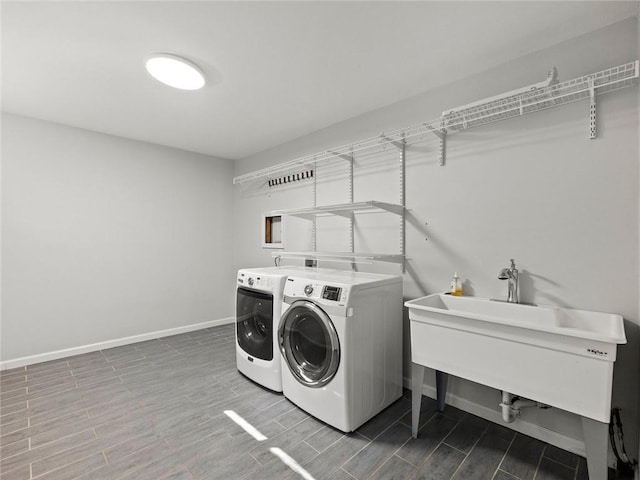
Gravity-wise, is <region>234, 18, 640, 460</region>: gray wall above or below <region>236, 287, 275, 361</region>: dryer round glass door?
above

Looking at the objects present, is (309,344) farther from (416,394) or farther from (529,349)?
(529,349)

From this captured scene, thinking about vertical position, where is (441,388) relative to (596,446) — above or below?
below

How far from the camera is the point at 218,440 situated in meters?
1.81

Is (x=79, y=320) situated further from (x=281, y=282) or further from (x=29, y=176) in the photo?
(x=281, y=282)

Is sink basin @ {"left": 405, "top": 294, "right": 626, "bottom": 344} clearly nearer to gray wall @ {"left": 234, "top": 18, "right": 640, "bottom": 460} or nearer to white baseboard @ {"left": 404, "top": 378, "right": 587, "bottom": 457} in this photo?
gray wall @ {"left": 234, "top": 18, "right": 640, "bottom": 460}

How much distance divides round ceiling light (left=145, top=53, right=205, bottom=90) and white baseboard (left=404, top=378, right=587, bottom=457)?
296 centimetres

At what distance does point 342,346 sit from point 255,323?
1.00 m

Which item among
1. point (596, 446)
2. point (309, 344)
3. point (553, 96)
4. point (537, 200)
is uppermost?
point (553, 96)

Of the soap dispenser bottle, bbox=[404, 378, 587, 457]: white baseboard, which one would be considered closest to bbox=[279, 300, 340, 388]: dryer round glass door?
the soap dispenser bottle

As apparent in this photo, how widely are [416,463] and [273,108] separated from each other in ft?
Answer: 9.26

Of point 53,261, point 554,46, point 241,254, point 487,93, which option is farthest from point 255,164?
point 554,46

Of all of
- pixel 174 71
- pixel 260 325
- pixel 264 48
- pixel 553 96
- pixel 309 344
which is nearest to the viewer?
pixel 553 96

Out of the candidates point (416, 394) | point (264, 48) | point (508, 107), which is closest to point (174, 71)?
point (264, 48)

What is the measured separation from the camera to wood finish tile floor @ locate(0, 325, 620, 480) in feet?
5.15
